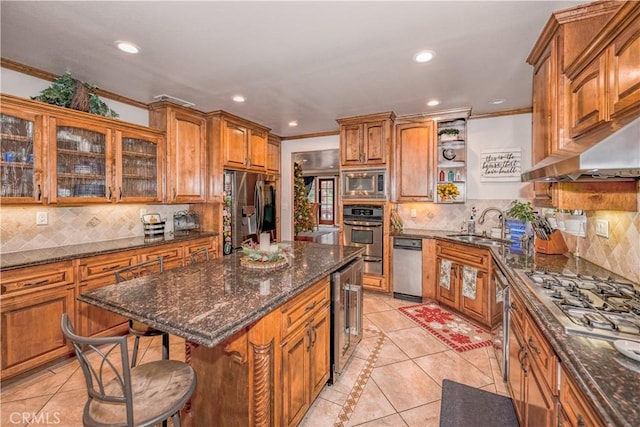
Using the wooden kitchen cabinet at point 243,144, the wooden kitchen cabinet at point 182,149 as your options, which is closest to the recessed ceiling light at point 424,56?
the wooden kitchen cabinet at point 243,144

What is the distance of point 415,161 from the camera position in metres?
4.02

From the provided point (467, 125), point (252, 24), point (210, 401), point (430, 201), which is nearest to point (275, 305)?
point (210, 401)

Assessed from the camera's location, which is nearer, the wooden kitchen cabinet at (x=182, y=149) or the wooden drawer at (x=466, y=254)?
the wooden drawer at (x=466, y=254)

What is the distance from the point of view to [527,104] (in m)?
3.54

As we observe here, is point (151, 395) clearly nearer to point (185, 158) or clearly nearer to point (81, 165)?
point (81, 165)

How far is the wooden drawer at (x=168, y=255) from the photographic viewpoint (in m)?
3.07

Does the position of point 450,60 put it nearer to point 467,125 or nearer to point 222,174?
point 467,125

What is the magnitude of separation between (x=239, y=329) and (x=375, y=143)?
136 inches

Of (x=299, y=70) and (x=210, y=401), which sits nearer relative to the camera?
(x=210, y=401)

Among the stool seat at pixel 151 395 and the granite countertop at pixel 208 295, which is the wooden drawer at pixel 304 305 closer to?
the granite countertop at pixel 208 295

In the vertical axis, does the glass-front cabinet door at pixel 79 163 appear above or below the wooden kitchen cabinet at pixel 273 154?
below

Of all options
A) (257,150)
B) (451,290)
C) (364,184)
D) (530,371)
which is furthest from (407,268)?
(257,150)

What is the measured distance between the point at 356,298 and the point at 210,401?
1.31 metres

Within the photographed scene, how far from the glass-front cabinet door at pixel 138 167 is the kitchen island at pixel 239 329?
6.00ft
